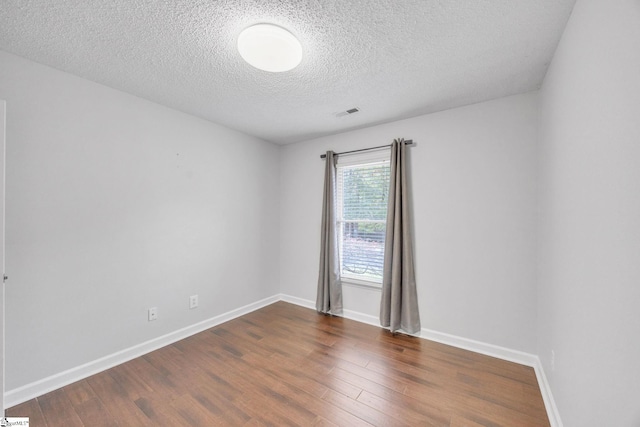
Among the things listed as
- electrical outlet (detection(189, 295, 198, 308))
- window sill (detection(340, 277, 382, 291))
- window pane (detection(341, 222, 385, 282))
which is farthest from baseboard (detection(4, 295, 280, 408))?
window pane (detection(341, 222, 385, 282))

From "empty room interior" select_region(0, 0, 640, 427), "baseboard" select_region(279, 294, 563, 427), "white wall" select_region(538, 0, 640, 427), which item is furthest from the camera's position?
"baseboard" select_region(279, 294, 563, 427)

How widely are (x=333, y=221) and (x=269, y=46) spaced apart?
2271 mm

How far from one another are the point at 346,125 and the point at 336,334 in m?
2.55

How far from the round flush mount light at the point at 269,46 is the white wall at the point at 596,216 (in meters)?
1.45

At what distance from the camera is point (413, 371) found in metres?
2.16

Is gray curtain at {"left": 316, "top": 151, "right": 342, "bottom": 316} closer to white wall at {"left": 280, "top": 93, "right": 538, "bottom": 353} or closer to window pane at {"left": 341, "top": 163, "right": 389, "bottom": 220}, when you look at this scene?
window pane at {"left": 341, "top": 163, "right": 389, "bottom": 220}

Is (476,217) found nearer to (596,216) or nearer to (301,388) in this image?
(596,216)

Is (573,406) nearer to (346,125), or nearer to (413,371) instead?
(413,371)

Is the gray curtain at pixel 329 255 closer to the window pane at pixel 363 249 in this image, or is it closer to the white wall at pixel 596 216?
the window pane at pixel 363 249

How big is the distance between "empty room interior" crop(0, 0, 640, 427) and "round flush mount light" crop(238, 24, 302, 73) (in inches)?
0.5

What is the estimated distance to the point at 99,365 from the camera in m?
2.12

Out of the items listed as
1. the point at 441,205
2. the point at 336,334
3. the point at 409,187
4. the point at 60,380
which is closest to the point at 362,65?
the point at 409,187

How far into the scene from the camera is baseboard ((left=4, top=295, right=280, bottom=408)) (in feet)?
5.76

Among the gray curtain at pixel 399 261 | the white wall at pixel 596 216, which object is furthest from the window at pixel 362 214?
the white wall at pixel 596 216
